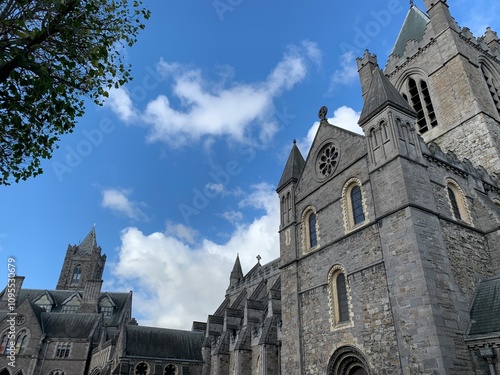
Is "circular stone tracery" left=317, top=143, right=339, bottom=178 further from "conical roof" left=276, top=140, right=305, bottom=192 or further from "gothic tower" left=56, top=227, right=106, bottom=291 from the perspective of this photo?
"gothic tower" left=56, top=227, right=106, bottom=291

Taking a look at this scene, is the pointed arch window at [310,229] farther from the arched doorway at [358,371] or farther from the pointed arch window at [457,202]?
the pointed arch window at [457,202]

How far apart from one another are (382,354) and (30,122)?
42.8ft

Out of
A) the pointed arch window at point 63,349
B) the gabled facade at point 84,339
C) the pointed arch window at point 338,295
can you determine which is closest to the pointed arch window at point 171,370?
the gabled facade at point 84,339

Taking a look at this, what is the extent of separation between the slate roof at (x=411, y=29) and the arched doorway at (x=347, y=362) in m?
25.8

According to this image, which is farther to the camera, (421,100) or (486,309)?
(421,100)

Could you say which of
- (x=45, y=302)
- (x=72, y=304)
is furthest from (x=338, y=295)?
(x=45, y=302)

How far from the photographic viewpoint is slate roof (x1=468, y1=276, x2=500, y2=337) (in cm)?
1186

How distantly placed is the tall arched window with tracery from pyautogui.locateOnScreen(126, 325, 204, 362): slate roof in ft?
94.1

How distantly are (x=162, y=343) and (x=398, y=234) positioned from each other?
95.6ft

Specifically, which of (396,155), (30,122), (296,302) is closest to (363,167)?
(396,155)

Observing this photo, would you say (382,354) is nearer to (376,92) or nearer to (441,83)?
(376,92)

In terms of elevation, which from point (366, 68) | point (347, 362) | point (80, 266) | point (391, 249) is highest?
point (366, 68)

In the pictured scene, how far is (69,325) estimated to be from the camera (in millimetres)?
A: 44219

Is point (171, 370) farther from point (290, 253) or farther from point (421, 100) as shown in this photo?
point (421, 100)
